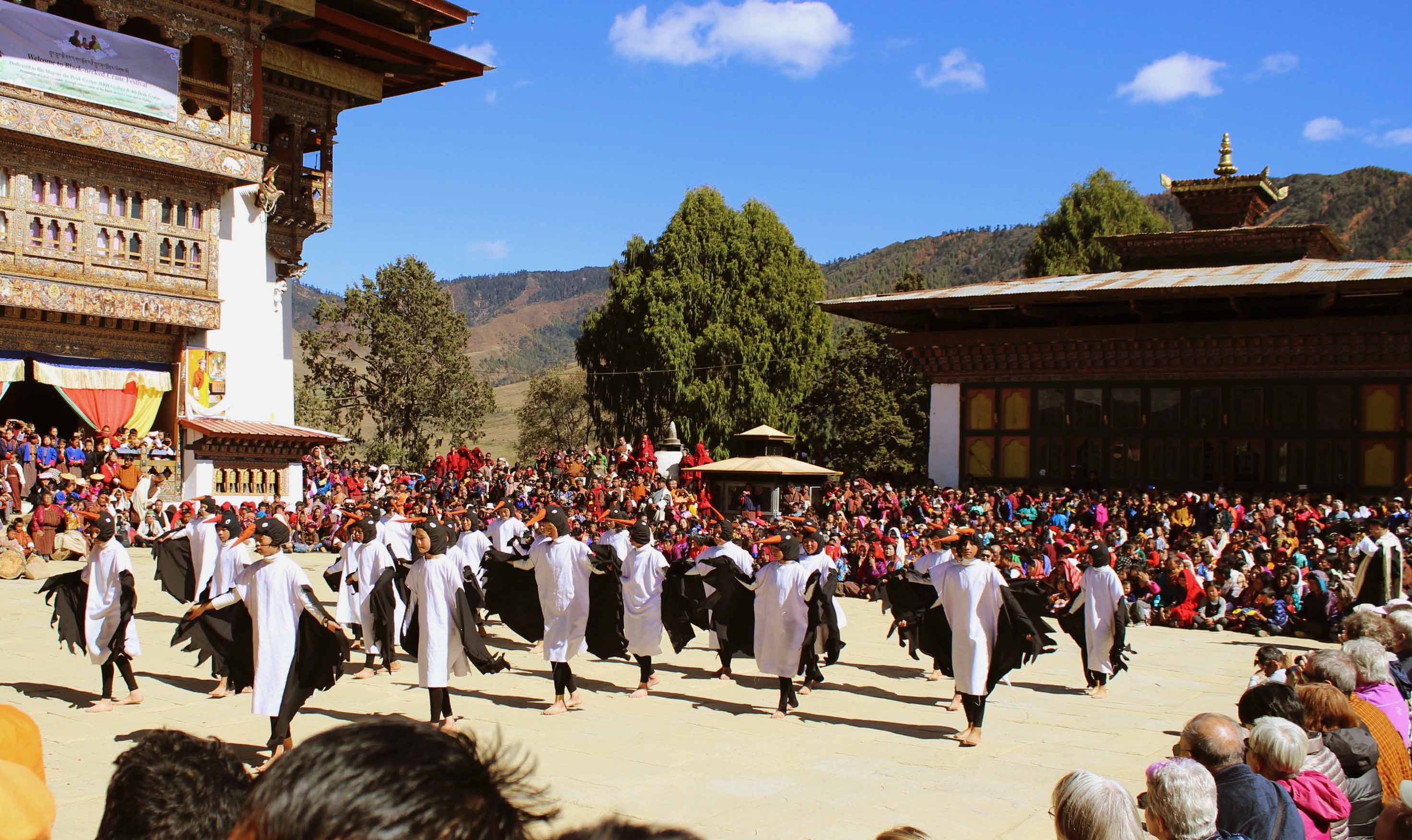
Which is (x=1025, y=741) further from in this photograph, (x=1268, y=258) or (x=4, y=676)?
(x=1268, y=258)

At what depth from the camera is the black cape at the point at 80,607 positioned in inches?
456

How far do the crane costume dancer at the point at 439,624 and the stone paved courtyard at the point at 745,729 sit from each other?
1.85 ft

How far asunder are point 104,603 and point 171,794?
9743 millimetres

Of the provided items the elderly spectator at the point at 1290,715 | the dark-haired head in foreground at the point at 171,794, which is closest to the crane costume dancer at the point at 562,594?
the elderly spectator at the point at 1290,715

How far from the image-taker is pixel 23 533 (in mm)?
21766

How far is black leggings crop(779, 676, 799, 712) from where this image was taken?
39.1 ft

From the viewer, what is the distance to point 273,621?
9.66m

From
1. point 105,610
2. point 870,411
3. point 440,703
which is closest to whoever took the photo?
point 440,703

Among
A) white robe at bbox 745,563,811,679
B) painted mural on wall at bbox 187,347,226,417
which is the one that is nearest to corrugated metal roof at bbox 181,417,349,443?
painted mural on wall at bbox 187,347,226,417

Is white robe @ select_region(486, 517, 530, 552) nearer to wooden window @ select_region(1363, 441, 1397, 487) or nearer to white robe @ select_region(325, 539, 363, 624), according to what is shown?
white robe @ select_region(325, 539, 363, 624)

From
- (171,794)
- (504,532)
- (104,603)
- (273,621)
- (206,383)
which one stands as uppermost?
(206,383)

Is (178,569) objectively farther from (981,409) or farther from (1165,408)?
(1165,408)

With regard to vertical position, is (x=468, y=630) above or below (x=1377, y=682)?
below

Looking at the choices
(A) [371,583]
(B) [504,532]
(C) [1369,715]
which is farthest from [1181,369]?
(C) [1369,715]
